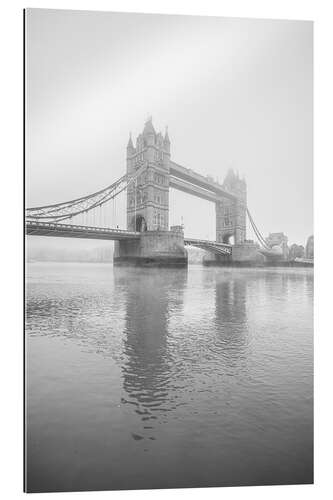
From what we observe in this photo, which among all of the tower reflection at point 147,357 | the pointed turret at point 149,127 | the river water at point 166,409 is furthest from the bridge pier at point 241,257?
the river water at point 166,409

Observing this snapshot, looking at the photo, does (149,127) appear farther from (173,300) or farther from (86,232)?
(86,232)

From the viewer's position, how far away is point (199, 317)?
18.5 feet

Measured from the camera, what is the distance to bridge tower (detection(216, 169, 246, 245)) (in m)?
5.65

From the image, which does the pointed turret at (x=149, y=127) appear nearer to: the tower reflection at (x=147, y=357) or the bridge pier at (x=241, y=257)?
the tower reflection at (x=147, y=357)

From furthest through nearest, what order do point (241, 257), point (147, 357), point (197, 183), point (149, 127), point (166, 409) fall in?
point (241, 257) < point (197, 183) < point (149, 127) < point (147, 357) < point (166, 409)

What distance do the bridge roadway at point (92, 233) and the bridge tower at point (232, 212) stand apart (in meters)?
0.51

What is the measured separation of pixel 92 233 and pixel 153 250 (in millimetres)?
2610

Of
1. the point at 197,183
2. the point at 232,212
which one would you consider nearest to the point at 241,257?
the point at 232,212

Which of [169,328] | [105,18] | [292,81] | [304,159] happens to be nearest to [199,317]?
[169,328]

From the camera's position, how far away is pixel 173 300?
7.45 m

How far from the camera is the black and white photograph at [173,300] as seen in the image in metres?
2.40

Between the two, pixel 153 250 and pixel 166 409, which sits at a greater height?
pixel 153 250

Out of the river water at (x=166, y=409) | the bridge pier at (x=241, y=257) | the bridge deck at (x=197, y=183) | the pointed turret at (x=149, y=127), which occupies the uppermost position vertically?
the pointed turret at (x=149, y=127)
